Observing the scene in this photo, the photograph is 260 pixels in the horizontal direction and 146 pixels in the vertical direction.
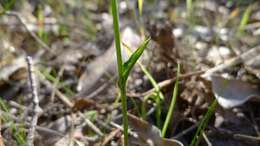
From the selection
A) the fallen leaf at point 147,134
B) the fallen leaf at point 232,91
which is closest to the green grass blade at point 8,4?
the fallen leaf at point 147,134

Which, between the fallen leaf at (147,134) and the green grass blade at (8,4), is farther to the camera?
the green grass blade at (8,4)

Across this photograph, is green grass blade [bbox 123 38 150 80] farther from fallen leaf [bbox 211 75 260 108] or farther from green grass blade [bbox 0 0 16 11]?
green grass blade [bbox 0 0 16 11]

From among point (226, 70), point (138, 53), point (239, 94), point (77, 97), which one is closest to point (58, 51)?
point (77, 97)

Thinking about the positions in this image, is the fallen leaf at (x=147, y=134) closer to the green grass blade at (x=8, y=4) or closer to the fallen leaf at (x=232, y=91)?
the fallen leaf at (x=232, y=91)

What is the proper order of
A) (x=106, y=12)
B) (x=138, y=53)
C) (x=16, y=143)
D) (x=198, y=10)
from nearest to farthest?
1. (x=138, y=53)
2. (x=16, y=143)
3. (x=198, y=10)
4. (x=106, y=12)

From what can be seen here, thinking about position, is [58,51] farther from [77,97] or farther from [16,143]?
[16,143]

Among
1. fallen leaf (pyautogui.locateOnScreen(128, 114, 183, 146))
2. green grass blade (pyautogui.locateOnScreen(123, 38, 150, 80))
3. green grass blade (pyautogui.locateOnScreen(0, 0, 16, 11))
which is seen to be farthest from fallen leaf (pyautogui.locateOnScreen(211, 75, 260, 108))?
green grass blade (pyautogui.locateOnScreen(0, 0, 16, 11))

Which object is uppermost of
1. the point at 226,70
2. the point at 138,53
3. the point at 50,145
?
the point at 138,53
